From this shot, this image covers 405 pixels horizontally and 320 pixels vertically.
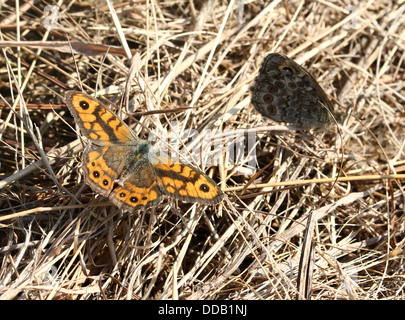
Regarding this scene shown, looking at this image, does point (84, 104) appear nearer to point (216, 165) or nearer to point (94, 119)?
point (94, 119)

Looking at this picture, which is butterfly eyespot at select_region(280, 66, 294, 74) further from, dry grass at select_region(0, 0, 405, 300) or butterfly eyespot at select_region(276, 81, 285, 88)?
dry grass at select_region(0, 0, 405, 300)

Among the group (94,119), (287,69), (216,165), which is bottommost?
(216,165)

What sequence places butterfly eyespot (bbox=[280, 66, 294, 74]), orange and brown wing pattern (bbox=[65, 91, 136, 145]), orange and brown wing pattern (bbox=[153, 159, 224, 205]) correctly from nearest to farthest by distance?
orange and brown wing pattern (bbox=[153, 159, 224, 205]), orange and brown wing pattern (bbox=[65, 91, 136, 145]), butterfly eyespot (bbox=[280, 66, 294, 74])

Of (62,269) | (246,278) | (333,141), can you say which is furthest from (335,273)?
(62,269)

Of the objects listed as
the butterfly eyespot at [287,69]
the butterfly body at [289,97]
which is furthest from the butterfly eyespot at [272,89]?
the butterfly eyespot at [287,69]

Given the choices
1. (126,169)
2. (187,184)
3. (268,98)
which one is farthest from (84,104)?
(268,98)

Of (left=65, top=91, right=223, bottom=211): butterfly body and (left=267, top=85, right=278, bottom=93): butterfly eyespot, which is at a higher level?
(left=267, top=85, right=278, bottom=93): butterfly eyespot

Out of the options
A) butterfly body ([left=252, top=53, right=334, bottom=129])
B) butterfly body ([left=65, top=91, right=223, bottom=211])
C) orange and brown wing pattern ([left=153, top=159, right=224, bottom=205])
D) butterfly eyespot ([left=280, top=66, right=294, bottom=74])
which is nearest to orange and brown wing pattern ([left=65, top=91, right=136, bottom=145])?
butterfly body ([left=65, top=91, right=223, bottom=211])
